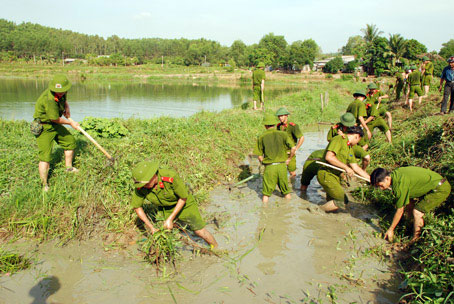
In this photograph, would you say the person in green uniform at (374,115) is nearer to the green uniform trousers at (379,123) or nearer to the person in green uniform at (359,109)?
the green uniform trousers at (379,123)

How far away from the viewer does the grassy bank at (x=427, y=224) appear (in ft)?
10.6

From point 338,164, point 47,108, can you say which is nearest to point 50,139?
point 47,108

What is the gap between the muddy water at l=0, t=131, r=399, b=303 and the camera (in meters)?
3.51

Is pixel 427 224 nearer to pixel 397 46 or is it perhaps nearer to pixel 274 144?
pixel 274 144

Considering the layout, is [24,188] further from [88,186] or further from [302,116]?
[302,116]

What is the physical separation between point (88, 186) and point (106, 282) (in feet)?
6.56

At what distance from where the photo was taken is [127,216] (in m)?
4.93

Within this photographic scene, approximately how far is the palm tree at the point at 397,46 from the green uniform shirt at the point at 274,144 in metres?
41.8

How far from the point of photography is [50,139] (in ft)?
17.4

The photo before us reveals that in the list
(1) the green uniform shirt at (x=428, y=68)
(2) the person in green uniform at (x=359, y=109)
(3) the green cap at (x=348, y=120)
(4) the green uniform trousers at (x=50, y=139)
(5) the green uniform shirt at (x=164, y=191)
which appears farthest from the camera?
(1) the green uniform shirt at (x=428, y=68)

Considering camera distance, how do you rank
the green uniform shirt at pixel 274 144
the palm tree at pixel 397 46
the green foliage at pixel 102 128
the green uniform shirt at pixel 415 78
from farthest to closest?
the palm tree at pixel 397 46 → the green uniform shirt at pixel 415 78 → the green foliage at pixel 102 128 → the green uniform shirt at pixel 274 144

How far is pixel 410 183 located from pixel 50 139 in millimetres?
5591

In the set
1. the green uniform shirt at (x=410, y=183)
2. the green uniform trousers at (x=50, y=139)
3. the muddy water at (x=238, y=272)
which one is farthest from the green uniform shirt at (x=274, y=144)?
the green uniform trousers at (x=50, y=139)

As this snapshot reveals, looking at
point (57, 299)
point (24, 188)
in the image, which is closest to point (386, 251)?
point (57, 299)
